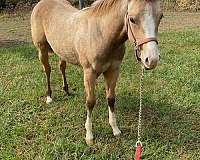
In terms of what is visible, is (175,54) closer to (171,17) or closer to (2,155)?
(2,155)

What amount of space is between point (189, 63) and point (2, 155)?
4.06 meters

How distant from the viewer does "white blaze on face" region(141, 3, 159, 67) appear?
254 cm

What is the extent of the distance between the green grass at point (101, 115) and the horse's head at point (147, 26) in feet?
4.39

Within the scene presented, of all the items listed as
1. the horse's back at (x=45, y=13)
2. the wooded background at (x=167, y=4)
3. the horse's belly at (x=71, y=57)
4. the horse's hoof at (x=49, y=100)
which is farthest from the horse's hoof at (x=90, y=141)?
the wooded background at (x=167, y=4)

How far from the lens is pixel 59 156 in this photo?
3477mm

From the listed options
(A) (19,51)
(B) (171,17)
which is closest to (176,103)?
(A) (19,51)

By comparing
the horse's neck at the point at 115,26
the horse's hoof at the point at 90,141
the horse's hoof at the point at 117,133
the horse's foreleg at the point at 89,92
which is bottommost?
the horse's hoof at the point at 117,133

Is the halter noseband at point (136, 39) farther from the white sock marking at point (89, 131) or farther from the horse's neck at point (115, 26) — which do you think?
the white sock marking at point (89, 131)

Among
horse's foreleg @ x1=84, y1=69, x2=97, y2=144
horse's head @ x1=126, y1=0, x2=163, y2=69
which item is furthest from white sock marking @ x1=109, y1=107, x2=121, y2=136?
horse's head @ x1=126, y1=0, x2=163, y2=69

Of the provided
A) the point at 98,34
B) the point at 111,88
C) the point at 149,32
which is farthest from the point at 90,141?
the point at 149,32

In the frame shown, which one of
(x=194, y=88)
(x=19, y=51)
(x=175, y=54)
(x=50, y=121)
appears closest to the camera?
(x=50, y=121)

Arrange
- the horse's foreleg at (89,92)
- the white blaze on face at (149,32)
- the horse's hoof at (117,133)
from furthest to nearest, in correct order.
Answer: the horse's hoof at (117,133) → the horse's foreleg at (89,92) → the white blaze on face at (149,32)

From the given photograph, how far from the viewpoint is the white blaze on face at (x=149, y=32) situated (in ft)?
8.32

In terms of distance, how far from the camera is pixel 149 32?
2.59 metres
